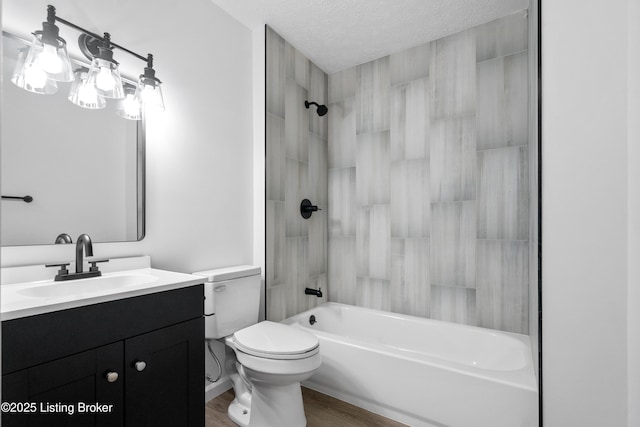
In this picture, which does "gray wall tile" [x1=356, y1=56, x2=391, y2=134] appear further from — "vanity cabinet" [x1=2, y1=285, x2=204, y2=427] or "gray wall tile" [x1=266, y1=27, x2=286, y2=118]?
"vanity cabinet" [x1=2, y1=285, x2=204, y2=427]

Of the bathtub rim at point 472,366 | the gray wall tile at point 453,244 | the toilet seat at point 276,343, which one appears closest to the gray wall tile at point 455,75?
the gray wall tile at point 453,244

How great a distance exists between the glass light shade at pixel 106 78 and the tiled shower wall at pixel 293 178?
937mm

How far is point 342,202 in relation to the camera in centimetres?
289

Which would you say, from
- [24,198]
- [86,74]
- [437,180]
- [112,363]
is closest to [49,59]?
[86,74]

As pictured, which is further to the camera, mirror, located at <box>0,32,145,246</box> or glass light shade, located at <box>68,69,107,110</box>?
glass light shade, located at <box>68,69,107,110</box>

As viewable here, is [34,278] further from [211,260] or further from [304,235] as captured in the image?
[304,235]

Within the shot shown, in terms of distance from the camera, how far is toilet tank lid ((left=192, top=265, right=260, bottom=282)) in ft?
6.05

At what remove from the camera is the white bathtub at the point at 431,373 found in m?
1.61

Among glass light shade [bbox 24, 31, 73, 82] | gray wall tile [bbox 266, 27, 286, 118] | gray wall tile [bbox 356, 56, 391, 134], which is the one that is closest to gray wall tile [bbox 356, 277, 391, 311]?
gray wall tile [bbox 356, 56, 391, 134]

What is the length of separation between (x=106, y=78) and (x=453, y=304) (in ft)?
7.77

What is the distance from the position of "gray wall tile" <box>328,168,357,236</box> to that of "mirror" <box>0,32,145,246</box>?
62.0 inches

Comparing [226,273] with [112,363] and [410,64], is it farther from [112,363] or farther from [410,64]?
[410,64]

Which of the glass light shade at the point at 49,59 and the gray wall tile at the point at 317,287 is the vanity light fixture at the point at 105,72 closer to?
the glass light shade at the point at 49,59

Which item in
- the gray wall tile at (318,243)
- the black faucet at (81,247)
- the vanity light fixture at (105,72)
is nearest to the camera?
the black faucet at (81,247)
